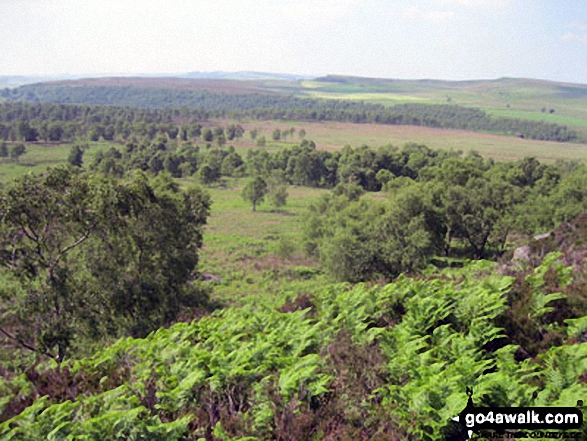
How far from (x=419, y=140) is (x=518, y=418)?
15726 cm

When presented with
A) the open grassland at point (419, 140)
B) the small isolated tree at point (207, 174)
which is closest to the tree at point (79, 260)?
the small isolated tree at point (207, 174)

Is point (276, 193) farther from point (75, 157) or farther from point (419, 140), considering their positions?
point (419, 140)

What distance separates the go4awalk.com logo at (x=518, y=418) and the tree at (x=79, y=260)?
14.4 meters

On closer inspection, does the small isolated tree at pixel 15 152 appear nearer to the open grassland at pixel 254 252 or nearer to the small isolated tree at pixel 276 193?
the open grassland at pixel 254 252

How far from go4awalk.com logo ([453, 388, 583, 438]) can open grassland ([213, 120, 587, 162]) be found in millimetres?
123297

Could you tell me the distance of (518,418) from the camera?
25.4 ft

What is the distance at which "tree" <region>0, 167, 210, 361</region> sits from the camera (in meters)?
16.6

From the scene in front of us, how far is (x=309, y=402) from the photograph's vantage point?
8625mm

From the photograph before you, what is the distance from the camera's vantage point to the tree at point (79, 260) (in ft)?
54.6

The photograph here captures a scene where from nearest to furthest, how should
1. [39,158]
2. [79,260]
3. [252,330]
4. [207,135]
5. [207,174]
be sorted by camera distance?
[252,330], [79,260], [207,174], [39,158], [207,135]

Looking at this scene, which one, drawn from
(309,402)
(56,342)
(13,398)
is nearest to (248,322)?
(309,402)

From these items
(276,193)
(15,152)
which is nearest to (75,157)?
(15,152)

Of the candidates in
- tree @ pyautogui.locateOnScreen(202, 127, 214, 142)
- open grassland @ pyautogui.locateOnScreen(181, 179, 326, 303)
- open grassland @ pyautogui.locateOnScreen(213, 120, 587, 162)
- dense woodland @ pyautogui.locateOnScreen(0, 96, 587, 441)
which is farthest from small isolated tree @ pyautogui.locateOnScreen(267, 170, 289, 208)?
tree @ pyautogui.locateOnScreen(202, 127, 214, 142)

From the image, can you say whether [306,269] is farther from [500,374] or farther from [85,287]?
[500,374]
